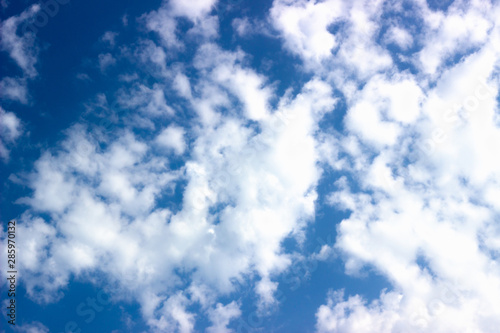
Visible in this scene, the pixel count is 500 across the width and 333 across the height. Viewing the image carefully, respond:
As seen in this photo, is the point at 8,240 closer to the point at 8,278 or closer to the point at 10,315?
the point at 8,278

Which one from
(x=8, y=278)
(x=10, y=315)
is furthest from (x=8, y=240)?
(x=10, y=315)

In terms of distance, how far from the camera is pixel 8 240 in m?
50.3

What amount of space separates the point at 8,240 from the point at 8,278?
802 cm

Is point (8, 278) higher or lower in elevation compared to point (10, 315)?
higher

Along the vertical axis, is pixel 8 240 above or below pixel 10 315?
above

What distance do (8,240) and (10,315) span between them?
13.5m

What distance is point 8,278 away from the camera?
173ft

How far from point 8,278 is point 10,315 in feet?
20.4

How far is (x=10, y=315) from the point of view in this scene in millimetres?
51875
